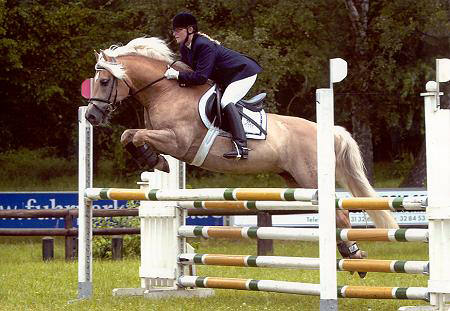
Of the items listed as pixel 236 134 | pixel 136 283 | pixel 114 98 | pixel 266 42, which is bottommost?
pixel 136 283

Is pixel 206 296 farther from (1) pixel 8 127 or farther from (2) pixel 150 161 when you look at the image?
(1) pixel 8 127

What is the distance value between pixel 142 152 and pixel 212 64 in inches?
35.3

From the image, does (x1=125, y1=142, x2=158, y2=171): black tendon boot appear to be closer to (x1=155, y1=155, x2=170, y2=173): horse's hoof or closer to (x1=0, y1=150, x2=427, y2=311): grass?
(x1=155, y1=155, x2=170, y2=173): horse's hoof

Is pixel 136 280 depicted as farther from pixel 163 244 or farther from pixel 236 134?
pixel 236 134

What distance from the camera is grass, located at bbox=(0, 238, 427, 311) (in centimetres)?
789

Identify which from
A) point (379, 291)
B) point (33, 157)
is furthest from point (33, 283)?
point (33, 157)

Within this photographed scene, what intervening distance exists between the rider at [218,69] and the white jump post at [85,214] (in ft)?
2.69

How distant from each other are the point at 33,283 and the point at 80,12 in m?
13.5

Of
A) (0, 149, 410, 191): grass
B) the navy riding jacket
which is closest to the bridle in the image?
the navy riding jacket

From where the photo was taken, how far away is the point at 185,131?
8.58 m

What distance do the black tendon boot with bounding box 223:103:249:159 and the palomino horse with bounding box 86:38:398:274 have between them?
11 centimetres

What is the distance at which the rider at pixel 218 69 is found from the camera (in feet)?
28.1

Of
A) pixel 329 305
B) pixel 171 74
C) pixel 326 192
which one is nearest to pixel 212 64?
pixel 171 74

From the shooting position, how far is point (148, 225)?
28.8 ft
